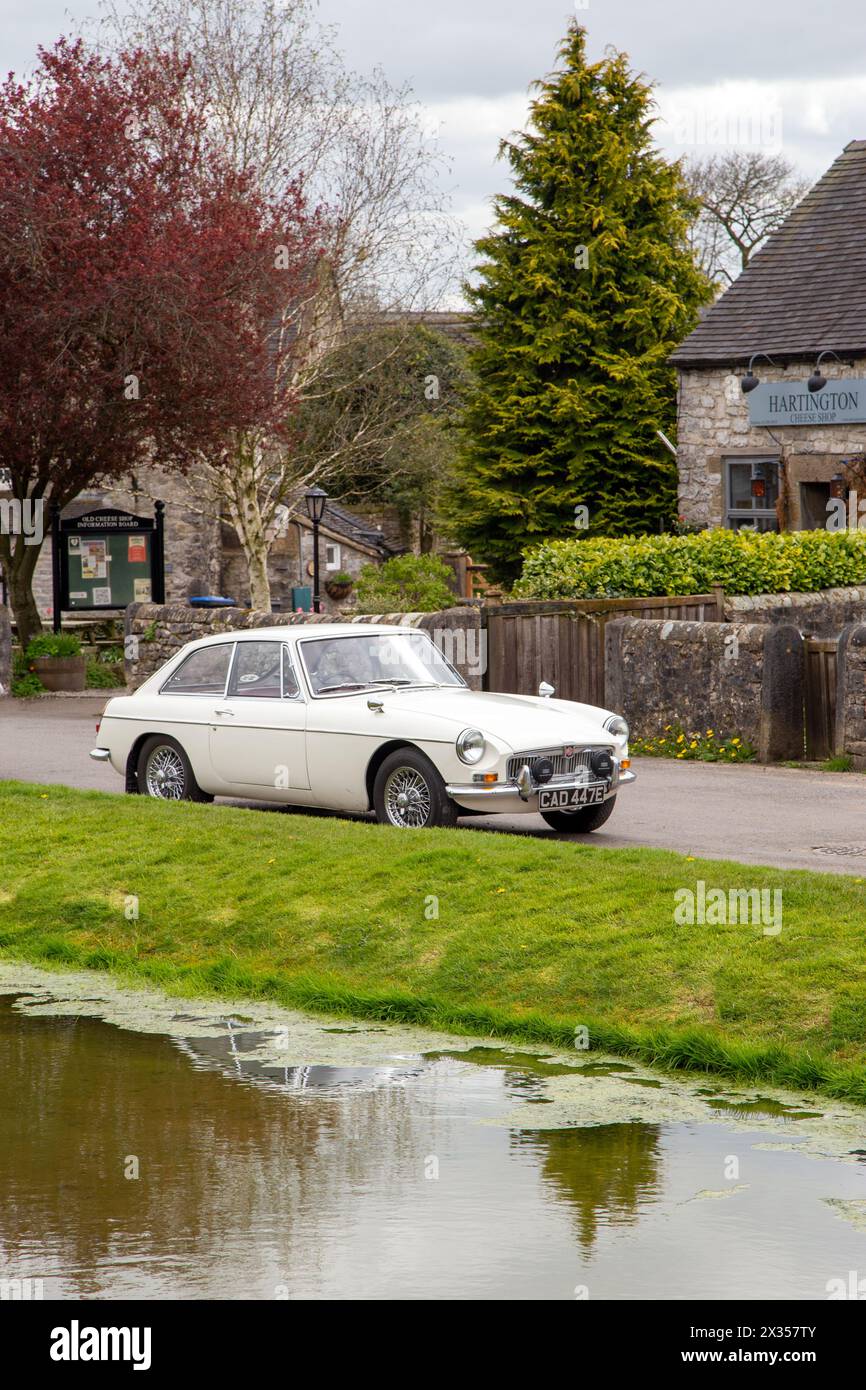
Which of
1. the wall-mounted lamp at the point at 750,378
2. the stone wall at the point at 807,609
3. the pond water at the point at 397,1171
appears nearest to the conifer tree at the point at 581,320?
the wall-mounted lamp at the point at 750,378

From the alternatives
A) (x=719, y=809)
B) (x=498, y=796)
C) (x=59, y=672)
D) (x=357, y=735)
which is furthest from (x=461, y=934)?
(x=59, y=672)

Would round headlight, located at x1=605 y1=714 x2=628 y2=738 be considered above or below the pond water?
above

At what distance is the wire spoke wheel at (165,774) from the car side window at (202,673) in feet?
1.56

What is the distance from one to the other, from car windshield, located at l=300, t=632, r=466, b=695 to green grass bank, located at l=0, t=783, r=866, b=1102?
47.7 inches

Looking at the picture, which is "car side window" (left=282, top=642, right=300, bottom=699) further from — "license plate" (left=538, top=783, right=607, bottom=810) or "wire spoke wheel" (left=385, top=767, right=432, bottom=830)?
"license plate" (left=538, top=783, right=607, bottom=810)

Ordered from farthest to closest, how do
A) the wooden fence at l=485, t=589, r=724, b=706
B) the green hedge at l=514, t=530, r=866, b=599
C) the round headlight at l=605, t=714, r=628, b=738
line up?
the green hedge at l=514, t=530, r=866, b=599 < the wooden fence at l=485, t=589, r=724, b=706 < the round headlight at l=605, t=714, r=628, b=738

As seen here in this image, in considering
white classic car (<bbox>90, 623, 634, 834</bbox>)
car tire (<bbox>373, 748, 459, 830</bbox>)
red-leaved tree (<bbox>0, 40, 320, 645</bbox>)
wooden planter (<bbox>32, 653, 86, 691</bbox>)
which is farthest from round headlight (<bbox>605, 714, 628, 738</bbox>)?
wooden planter (<bbox>32, 653, 86, 691</bbox>)

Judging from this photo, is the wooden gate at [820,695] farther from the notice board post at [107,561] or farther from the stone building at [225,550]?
the stone building at [225,550]

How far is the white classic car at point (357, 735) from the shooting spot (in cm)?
1188

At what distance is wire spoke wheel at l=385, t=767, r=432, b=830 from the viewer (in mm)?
12094

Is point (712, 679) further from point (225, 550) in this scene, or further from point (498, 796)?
point (225, 550)

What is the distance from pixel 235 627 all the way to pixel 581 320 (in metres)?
12.2
